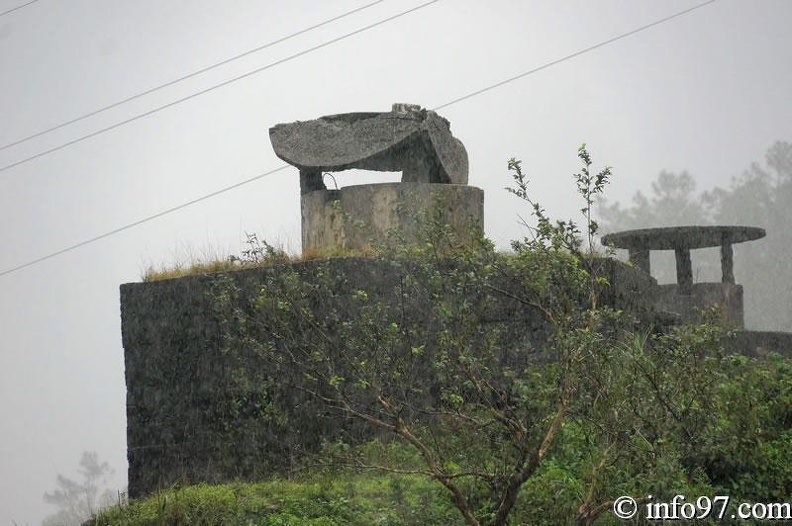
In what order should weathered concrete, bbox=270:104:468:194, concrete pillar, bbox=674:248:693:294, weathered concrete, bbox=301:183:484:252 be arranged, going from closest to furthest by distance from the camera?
weathered concrete, bbox=301:183:484:252
weathered concrete, bbox=270:104:468:194
concrete pillar, bbox=674:248:693:294

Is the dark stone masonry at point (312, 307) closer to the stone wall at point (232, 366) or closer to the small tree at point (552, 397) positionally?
the stone wall at point (232, 366)

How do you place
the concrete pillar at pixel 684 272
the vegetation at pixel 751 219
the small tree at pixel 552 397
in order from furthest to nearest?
the vegetation at pixel 751 219 → the concrete pillar at pixel 684 272 → the small tree at pixel 552 397

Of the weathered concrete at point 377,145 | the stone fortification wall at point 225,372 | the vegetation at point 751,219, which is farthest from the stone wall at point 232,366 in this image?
the vegetation at point 751,219

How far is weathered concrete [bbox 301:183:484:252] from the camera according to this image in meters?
10.4

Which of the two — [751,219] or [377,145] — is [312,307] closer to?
[377,145]

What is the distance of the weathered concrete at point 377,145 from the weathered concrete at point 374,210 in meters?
0.28

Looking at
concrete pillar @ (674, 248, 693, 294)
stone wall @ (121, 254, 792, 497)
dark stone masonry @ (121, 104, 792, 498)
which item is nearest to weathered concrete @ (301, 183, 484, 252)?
dark stone masonry @ (121, 104, 792, 498)

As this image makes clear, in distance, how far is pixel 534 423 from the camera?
6.74 m

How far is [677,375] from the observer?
278 inches

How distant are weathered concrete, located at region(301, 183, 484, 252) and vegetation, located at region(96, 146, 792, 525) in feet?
5.80

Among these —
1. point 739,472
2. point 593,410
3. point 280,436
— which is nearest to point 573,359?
point 593,410

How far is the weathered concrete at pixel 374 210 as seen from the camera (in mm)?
10430

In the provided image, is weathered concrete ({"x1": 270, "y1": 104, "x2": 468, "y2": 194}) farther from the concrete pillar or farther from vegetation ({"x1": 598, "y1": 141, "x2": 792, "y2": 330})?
vegetation ({"x1": 598, "y1": 141, "x2": 792, "y2": 330})

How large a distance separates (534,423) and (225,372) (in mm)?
3915
